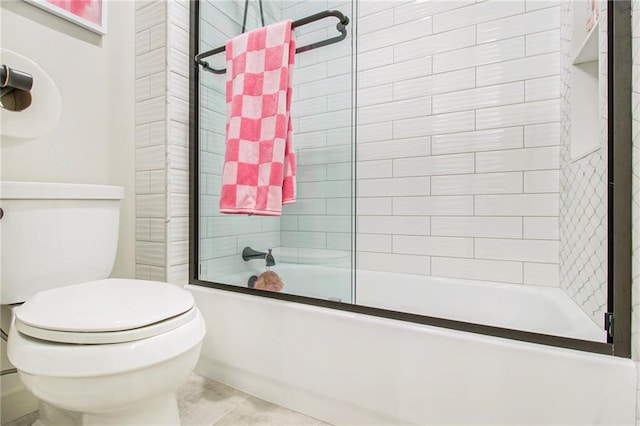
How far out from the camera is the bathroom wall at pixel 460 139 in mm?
1385

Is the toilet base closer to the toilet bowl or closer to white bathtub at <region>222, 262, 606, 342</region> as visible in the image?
the toilet bowl

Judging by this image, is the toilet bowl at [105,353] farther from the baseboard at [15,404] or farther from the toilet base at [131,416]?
the baseboard at [15,404]

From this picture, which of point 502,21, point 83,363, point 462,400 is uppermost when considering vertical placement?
point 502,21

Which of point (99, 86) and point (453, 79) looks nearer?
point (99, 86)

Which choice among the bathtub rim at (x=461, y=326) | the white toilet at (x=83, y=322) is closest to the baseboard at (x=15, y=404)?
the white toilet at (x=83, y=322)

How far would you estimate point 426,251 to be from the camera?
162 cm

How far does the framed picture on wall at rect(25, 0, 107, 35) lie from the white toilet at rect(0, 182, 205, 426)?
2.24 ft

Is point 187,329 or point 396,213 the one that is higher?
point 396,213

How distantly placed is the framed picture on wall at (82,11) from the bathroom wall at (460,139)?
3.91 feet

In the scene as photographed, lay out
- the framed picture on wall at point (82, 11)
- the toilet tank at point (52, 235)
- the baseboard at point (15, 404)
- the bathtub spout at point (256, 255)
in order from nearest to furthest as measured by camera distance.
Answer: the toilet tank at point (52, 235)
the baseboard at point (15, 404)
the framed picture on wall at point (82, 11)
the bathtub spout at point (256, 255)

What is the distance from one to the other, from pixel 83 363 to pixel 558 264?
5.25 feet

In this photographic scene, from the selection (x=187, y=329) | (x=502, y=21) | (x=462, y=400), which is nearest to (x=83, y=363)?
(x=187, y=329)

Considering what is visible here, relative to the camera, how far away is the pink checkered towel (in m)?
1.14

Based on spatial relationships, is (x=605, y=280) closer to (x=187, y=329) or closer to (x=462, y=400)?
(x=462, y=400)
